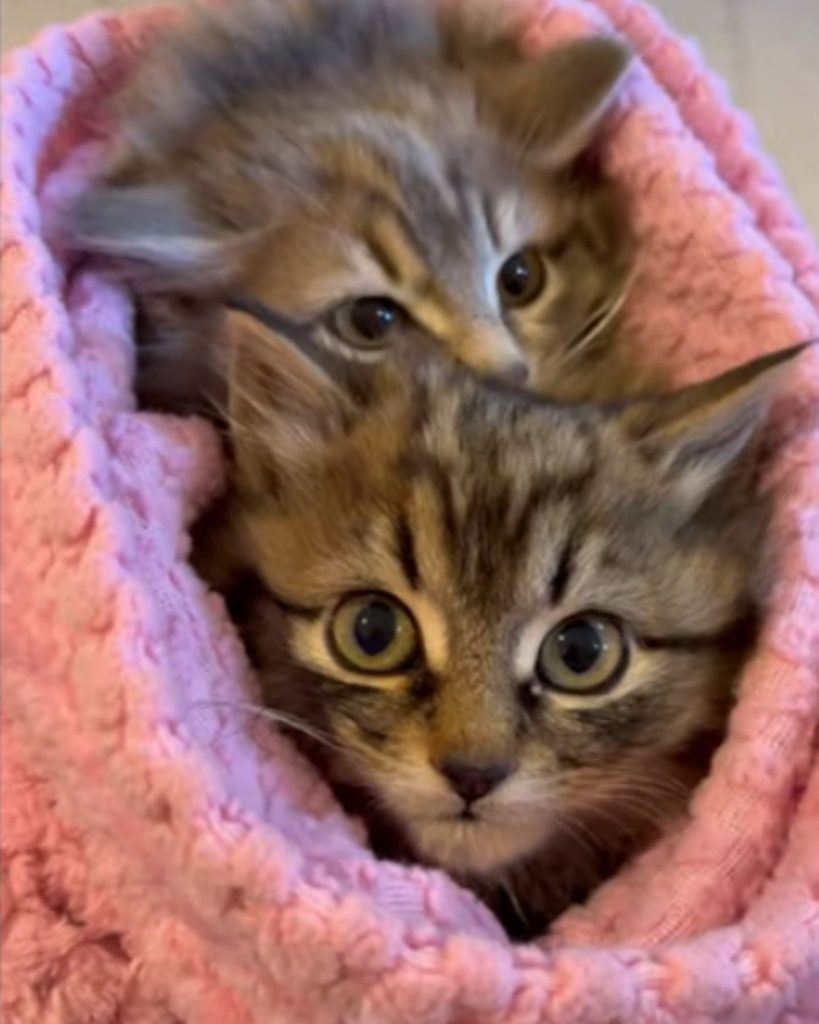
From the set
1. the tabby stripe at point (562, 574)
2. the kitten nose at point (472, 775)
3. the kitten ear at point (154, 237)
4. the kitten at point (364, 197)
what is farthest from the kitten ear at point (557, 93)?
the kitten nose at point (472, 775)

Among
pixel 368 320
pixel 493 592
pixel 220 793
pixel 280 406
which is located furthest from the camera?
pixel 368 320

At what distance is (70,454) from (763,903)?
0.52 metres

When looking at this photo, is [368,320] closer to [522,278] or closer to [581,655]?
[522,278]

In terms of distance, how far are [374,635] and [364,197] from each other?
0.41 metres

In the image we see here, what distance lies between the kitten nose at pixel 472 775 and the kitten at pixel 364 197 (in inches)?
13.4

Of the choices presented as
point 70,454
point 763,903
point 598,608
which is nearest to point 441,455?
point 598,608

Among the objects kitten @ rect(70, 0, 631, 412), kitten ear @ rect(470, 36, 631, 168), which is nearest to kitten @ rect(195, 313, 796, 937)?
kitten @ rect(70, 0, 631, 412)

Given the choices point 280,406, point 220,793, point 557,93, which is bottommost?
point 220,793

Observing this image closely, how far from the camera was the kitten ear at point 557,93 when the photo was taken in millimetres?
1361

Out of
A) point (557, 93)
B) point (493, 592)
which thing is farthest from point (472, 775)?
point (557, 93)

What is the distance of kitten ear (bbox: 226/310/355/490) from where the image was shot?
117 cm

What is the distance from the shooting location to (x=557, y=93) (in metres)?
1.38

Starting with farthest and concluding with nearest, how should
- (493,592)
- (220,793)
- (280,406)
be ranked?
(280,406), (493,592), (220,793)

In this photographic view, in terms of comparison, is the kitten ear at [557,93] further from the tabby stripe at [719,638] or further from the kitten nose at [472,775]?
the kitten nose at [472,775]
